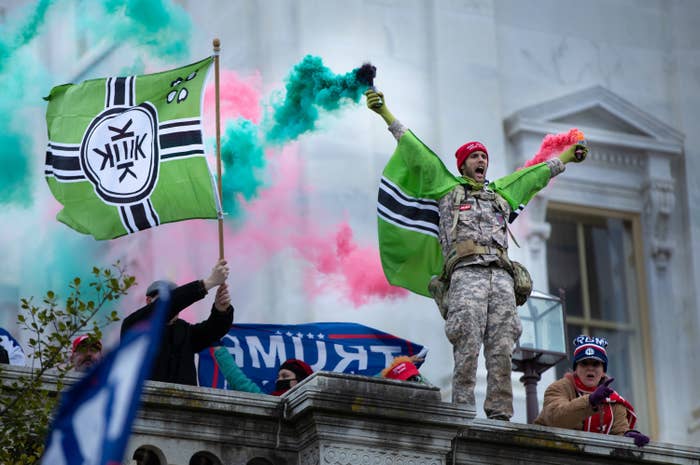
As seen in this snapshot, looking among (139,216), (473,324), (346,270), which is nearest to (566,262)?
(346,270)

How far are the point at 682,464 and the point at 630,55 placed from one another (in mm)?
11465

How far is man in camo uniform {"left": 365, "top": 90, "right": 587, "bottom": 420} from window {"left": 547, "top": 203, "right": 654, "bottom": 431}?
8590mm

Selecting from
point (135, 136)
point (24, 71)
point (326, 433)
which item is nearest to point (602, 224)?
point (24, 71)

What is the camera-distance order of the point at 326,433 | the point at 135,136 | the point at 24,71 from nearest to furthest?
the point at 326,433 < the point at 135,136 < the point at 24,71

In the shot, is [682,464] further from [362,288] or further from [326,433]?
[362,288]

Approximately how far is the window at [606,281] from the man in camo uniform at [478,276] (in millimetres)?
8590

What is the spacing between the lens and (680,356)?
22.4 meters

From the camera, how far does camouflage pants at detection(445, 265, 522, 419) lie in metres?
12.8

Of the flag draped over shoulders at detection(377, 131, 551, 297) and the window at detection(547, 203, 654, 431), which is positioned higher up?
the window at detection(547, 203, 654, 431)

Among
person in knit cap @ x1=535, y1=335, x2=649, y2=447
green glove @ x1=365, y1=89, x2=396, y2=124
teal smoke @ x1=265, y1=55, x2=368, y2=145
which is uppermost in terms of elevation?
teal smoke @ x1=265, y1=55, x2=368, y2=145

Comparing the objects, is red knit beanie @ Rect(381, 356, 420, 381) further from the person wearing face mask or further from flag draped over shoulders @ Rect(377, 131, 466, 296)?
flag draped over shoulders @ Rect(377, 131, 466, 296)

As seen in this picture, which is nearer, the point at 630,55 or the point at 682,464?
the point at 682,464

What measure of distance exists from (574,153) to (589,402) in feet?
8.70

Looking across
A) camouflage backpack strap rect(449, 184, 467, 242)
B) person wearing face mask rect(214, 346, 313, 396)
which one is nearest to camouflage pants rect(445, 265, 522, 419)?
camouflage backpack strap rect(449, 184, 467, 242)
